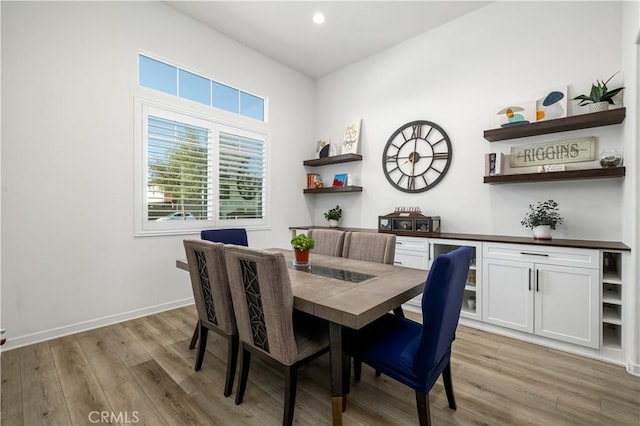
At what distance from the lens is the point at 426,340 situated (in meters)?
1.33

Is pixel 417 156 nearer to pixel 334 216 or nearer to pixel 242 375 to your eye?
pixel 334 216

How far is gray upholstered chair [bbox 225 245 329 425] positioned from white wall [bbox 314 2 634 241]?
2.55 m

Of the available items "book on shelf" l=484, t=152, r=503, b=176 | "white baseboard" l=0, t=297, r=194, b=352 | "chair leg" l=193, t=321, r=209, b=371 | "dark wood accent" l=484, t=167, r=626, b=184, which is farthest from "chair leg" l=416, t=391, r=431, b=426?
"white baseboard" l=0, t=297, r=194, b=352

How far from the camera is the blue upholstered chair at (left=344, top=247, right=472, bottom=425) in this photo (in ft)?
4.29

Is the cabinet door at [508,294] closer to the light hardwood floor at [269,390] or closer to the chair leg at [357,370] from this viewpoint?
the light hardwood floor at [269,390]

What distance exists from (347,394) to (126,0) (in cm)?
417

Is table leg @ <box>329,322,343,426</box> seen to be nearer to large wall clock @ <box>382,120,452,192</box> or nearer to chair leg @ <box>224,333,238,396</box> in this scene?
chair leg @ <box>224,333,238,396</box>

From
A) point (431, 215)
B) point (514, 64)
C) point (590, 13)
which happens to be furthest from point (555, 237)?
point (590, 13)

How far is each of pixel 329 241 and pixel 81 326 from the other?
8.20ft

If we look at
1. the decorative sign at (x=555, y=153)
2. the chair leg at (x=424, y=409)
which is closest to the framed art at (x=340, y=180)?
the decorative sign at (x=555, y=153)

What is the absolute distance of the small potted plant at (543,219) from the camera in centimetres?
269

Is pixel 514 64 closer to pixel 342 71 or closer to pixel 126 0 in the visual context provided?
pixel 342 71

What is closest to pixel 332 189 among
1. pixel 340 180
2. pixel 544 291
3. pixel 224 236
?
pixel 340 180

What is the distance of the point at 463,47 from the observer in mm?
3424
